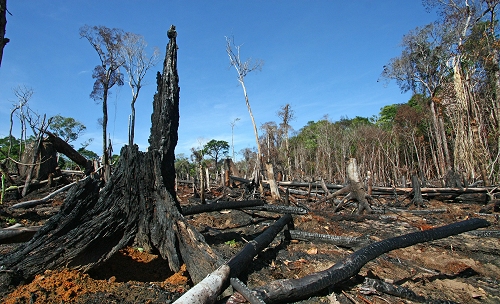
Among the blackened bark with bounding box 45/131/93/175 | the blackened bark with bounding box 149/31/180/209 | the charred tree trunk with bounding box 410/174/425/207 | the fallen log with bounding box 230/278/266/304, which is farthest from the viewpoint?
the blackened bark with bounding box 45/131/93/175

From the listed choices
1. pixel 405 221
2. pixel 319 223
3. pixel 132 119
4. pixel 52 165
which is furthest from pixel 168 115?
pixel 132 119

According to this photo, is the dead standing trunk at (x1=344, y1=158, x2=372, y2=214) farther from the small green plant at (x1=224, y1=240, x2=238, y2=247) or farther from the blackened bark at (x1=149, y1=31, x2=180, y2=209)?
the blackened bark at (x1=149, y1=31, x2=180, y2=209)

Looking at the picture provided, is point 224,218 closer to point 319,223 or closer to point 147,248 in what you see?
point 319,223

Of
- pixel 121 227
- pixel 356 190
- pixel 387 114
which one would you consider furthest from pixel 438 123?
pixel 121 227

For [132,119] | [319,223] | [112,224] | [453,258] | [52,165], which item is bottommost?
[453,258]

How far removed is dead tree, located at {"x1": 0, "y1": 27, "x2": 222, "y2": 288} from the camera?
307 centimetres

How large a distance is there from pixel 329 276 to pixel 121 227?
2.55 meters

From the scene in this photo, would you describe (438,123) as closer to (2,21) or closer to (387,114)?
(387,114)

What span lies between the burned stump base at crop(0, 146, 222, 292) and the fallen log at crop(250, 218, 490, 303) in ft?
2.21

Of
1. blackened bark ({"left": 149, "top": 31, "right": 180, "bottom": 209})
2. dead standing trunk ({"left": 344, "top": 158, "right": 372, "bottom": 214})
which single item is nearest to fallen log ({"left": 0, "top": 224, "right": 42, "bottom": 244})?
blackened bark ({"left": 149, "top": 31, "right": 180, "bottom": 209})

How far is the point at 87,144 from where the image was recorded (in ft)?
151

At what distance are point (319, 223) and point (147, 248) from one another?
4.37 meters

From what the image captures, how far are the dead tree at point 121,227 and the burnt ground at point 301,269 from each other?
17 cm

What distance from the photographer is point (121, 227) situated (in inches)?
150
